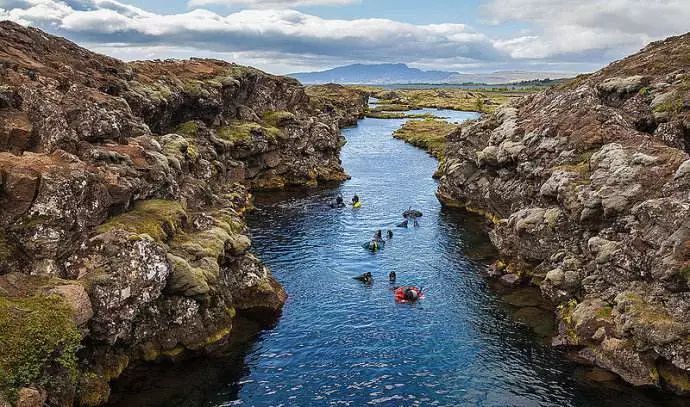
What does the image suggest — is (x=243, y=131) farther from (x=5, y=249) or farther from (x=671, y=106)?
(x=5, y=249)

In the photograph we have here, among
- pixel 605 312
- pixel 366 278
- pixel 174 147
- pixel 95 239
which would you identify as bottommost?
pixel 366 278

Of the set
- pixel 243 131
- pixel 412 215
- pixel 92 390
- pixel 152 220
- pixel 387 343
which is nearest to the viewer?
pixel 92 390

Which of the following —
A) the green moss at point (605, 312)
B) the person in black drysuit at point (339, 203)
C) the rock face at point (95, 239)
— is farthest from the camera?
the person in black drysuit at point (339, 203)

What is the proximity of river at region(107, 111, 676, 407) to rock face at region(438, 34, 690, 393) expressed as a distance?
425cm

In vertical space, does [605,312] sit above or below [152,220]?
below

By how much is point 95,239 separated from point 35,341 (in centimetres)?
1101

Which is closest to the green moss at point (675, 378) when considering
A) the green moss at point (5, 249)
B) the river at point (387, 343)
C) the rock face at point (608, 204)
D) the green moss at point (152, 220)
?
the rock face at point (608, 204)

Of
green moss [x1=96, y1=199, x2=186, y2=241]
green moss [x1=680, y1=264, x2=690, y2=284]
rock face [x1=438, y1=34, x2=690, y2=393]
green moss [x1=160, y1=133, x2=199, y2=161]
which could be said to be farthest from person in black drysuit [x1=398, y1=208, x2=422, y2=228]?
green moss [x1=680, y1=264, x2=690, y2=284]

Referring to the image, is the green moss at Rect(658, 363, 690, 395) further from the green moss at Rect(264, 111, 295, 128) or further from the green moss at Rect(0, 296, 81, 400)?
the green moss at Rect(264, 111, 295, 128)

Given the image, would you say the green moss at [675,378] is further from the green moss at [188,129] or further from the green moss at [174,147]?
the green moss at [188,129]

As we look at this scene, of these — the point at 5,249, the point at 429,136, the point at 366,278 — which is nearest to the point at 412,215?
the point at 366,278

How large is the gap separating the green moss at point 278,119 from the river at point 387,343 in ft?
148

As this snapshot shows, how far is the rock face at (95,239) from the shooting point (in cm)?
3509

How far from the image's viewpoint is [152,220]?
48594 millimetres
